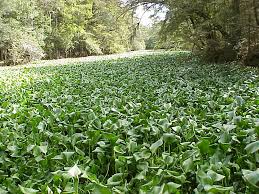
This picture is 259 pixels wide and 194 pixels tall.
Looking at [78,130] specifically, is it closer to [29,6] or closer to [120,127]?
[120,127]

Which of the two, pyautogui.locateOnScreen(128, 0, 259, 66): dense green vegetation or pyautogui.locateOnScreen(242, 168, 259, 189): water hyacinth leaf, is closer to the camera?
pyautogui.locateOnScreen(242, 168, 259, 189): water hyacinth leaf

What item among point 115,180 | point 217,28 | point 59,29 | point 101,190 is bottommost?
point 115,180

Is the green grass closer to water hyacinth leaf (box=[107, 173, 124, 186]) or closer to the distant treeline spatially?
water hyacinth leaf (box=[107, 173, 124, 186])

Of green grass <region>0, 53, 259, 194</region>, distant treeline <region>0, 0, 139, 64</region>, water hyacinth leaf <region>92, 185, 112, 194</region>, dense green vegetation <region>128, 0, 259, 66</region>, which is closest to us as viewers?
water hyacinth leaf <region>92, 185, 112, 194</region>

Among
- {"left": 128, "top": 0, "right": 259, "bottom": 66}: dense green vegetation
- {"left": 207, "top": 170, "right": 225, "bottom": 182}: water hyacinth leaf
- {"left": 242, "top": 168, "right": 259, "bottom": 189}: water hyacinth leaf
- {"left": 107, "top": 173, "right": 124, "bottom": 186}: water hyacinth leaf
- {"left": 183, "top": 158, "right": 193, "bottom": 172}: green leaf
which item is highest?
{"left": 128, "top": 0, "right": 259, "bottom": 66}: dense green vegetation

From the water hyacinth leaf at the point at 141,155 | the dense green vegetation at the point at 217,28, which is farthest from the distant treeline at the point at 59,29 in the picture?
the water hyacinth leaf at the point at 141,155

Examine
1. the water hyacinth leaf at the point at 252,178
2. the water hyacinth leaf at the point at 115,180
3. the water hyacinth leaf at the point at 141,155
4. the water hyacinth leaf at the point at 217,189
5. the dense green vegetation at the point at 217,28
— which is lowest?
the water hyacinth leaf at the point at 115,180

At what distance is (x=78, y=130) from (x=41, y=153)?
0.94 metres

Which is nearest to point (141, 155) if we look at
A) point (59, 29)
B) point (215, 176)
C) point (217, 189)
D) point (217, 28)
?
point (215, 176)

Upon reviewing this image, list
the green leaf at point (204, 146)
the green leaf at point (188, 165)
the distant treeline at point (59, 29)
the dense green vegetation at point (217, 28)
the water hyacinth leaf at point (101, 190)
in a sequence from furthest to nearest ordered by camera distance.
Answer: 1. the distant treeline at point (59, 29)
2. the dense green vegetation at point (217, 28)
3. the green leaf at point (204, 146)
4. the green leaf at point (188, 165)
5. the water hyacinth leaf at point (101, 190)

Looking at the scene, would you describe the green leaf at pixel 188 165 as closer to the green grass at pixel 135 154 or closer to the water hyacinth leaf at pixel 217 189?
the green grass at pixel 135 154

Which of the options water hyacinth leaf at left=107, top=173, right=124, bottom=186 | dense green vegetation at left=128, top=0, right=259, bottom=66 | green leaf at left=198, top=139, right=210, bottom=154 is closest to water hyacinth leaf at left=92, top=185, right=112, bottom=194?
water hyacinth leaf at left=107, top=173, right=124, bottom=186

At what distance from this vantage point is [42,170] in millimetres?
2408

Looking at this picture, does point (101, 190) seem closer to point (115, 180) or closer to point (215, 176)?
point (115, 180)
